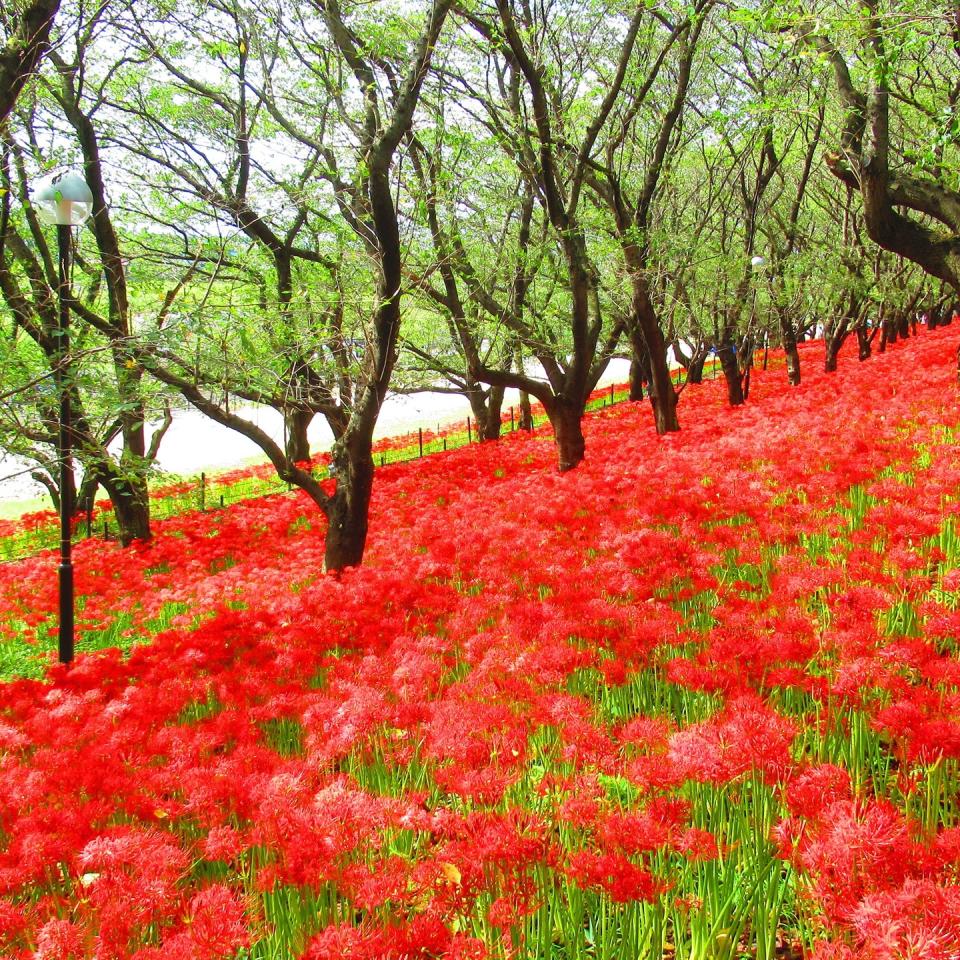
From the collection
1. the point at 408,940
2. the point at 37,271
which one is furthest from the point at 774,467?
the point at 37,271

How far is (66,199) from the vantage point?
6.84m

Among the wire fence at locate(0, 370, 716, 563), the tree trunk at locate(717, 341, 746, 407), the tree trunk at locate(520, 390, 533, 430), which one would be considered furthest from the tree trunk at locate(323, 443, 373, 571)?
the tree trunk at locate(520, 390, 533, 430)

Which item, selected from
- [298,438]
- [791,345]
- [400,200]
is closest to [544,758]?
[400,200]

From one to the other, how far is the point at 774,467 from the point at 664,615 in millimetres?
4696

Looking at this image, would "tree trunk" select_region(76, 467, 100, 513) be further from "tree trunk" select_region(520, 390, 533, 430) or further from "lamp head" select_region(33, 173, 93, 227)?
"tree trunk" select_region(520, 390, 533, 430)

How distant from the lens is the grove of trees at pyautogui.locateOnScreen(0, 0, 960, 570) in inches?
320

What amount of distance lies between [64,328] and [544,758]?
6882 millimetres

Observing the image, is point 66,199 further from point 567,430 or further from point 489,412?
point 489,412

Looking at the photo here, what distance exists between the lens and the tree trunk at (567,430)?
43.8 ft

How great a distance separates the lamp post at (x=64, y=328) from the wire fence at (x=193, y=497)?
2.92 metres

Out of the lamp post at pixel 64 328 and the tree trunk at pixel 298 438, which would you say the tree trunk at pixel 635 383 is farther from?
the lamp post at pixel 64 328

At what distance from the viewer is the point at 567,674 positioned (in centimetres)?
413

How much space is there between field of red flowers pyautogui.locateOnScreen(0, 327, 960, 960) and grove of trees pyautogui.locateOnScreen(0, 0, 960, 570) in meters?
3.17

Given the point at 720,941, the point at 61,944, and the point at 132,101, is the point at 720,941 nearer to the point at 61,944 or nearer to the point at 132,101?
the point at 61,944
